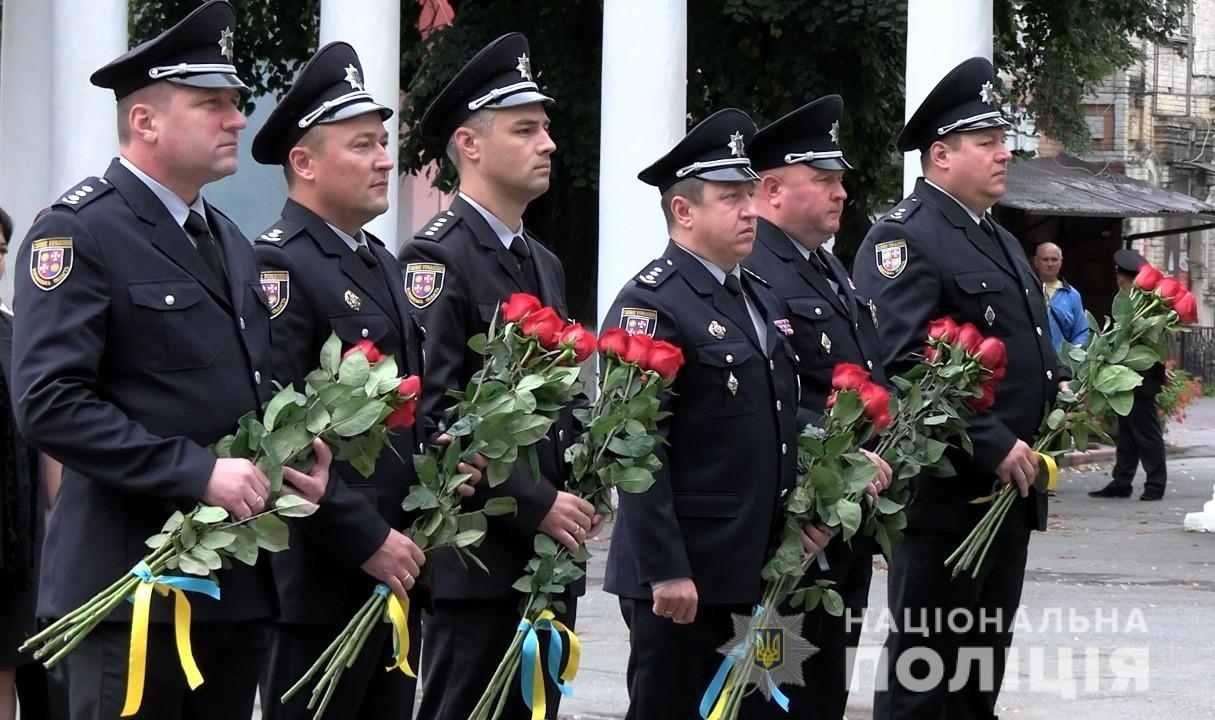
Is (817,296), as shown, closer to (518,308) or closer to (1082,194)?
(518,308)

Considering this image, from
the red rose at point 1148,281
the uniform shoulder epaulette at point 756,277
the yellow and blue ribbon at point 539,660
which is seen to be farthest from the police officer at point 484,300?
the red rose at point 1148,281

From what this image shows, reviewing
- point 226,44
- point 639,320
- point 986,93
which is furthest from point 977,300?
point 226,44

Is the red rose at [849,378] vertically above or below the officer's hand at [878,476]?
above

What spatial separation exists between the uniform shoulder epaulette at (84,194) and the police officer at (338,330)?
60 cm

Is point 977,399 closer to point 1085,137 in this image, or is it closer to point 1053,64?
point 1053,64

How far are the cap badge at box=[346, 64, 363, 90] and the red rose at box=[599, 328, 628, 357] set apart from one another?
2.94ft

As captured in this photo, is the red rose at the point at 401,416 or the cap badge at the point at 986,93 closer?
the red rose at the point at 401,416

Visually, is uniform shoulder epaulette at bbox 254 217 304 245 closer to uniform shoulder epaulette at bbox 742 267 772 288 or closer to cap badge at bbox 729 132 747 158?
cap badge at bbox 729 132 747 158

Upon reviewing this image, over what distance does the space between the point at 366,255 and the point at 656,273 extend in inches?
37.2

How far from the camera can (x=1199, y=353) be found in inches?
1566

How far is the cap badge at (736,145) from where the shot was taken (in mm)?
5520

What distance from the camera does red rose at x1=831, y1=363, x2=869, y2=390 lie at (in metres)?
5.22

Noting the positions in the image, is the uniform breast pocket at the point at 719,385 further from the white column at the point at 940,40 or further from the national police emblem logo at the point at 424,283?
the white column at the point at 940,40

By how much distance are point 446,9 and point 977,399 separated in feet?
43.0
